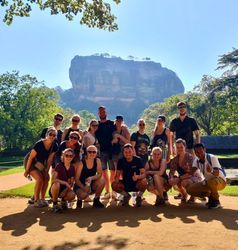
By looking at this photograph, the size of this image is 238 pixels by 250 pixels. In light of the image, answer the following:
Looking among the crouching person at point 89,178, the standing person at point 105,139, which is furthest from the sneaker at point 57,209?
the standing person at point 105,139

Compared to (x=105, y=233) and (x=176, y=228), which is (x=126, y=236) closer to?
(x=105, y=233)

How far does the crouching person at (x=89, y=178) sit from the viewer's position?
291 inches

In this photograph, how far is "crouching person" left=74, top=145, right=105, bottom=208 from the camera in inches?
291

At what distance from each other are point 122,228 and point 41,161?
3.05 metres

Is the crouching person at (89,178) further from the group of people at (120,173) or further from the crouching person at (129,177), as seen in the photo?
the crouching person at (129,177)

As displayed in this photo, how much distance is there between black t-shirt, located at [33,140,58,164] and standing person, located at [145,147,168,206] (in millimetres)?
2254

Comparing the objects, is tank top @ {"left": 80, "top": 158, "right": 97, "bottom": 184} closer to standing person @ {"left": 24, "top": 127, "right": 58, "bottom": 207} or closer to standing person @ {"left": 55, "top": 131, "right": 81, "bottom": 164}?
standing person @ {"left": 55, "top": 131, "right": 81, "bottom": 164}

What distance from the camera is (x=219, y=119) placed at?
173ft

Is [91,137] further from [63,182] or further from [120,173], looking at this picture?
[63,182]

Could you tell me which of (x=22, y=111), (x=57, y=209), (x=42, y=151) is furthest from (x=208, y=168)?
(x=22, y=111)

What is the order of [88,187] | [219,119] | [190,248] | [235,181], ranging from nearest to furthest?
[190,248], [88,187], [235,181], [219,119]

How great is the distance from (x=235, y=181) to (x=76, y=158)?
28.6 ft

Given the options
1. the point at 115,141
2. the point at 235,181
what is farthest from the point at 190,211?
the point at 235,181

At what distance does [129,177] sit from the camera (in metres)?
7.58
